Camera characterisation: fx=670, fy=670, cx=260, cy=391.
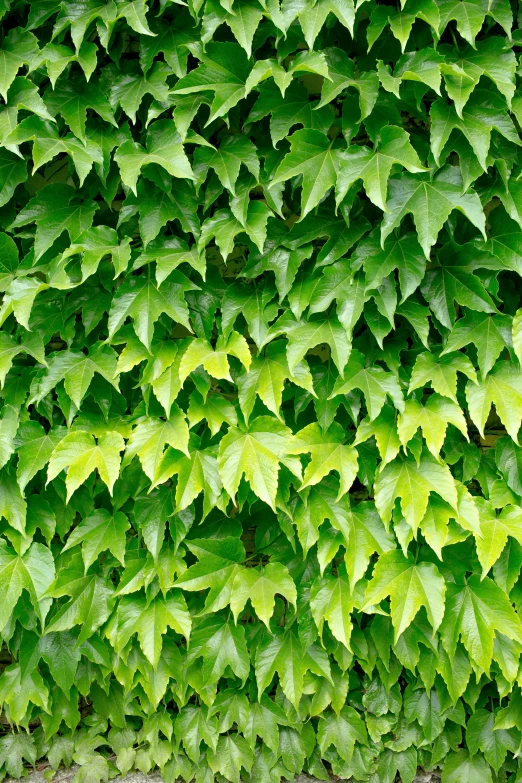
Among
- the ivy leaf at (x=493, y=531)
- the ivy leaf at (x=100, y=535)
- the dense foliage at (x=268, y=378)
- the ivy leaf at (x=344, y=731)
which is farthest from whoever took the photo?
the ivy leaf at (x=344, y=731)

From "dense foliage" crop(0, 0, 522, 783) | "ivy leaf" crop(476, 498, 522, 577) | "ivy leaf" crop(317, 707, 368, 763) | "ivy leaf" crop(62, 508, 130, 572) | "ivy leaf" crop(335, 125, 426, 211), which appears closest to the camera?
"ivy leaf" crop(335, 125, 426, 211)

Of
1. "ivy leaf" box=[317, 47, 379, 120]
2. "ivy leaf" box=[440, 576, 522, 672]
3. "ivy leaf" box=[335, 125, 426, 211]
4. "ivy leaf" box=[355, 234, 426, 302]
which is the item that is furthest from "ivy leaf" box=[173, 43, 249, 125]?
"ivy leaf" box=[440, 576, 522, 672]

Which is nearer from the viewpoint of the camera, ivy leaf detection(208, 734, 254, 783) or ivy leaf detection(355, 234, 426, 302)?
ivy leaf detection(355, 234, 426, 302)

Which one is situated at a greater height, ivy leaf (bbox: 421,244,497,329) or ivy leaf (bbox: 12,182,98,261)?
ivy leaf (bbox: 12,182,98,261)

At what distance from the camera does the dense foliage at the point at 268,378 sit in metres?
1.93

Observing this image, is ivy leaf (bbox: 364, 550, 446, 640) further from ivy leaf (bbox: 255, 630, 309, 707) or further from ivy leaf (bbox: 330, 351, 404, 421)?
ivy leaf (bbox: 330, 351, 404, 421)

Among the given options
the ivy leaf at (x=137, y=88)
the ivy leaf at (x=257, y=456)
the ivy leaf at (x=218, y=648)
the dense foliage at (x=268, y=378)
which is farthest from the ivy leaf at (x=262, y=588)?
the ivy leaf at (x=137, y=88)

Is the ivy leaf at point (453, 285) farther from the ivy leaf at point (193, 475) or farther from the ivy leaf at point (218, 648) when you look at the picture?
the ivy leaf at point (218, 648)

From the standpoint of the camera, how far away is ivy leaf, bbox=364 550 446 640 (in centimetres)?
202

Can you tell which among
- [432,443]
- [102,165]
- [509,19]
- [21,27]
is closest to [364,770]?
[432,443]

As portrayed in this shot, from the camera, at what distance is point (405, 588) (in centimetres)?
205

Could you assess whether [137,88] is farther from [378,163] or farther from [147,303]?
[378,163]

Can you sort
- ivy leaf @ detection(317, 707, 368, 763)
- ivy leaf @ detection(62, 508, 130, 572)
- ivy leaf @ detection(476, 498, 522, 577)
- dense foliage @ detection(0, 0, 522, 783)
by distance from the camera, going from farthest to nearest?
ivy leaf @ detection(317, 707, 368, 763) < ivy leaf @ detection(62, 508, 130, 572) < ivy leaf @ detection(476, 498, 522, 577) < dense foliage @ detection(0, 0, 522, 783)

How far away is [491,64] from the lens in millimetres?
1896
